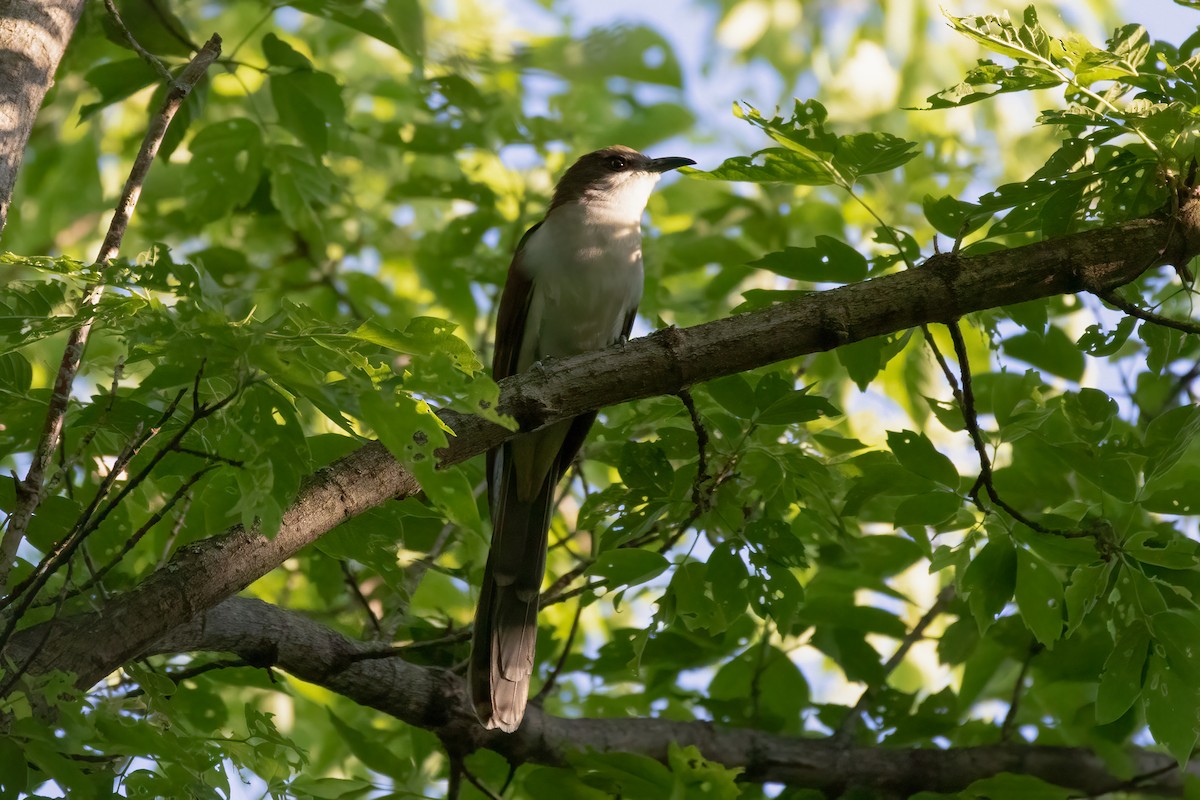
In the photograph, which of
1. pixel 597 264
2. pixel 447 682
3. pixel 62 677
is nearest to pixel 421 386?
pixel 62 677

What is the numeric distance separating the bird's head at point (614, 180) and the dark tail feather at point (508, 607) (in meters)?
1.57

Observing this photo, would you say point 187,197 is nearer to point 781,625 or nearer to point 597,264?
point 597,264

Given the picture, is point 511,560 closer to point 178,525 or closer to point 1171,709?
point 178,525

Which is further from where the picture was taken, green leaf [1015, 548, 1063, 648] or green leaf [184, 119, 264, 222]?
green leaf [184, 119, 264, 222]

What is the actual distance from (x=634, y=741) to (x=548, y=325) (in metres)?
2.00

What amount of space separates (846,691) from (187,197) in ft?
15.2

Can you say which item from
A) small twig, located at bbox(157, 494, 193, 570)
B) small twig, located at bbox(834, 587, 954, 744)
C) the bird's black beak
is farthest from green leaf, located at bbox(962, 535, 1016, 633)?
the bird's black beak

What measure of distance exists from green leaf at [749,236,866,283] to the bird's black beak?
2.78 m

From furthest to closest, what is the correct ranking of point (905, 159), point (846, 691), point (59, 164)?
point (846, 691)
point (59, 164)
point (905, 159)

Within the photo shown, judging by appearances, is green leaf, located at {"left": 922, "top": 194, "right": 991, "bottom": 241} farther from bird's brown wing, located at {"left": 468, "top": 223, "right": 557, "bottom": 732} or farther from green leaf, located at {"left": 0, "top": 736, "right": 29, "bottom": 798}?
green leaf, located at {"left": 0, "top": 736, "right": 29, "bottom": 798}

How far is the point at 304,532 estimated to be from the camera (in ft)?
9.04

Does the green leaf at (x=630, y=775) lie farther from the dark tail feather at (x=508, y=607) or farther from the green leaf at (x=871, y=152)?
the green leaf at (x=871, y=152)

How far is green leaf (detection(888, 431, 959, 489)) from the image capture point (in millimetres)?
3240

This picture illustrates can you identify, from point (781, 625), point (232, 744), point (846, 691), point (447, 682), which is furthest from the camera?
point (846, 691)
